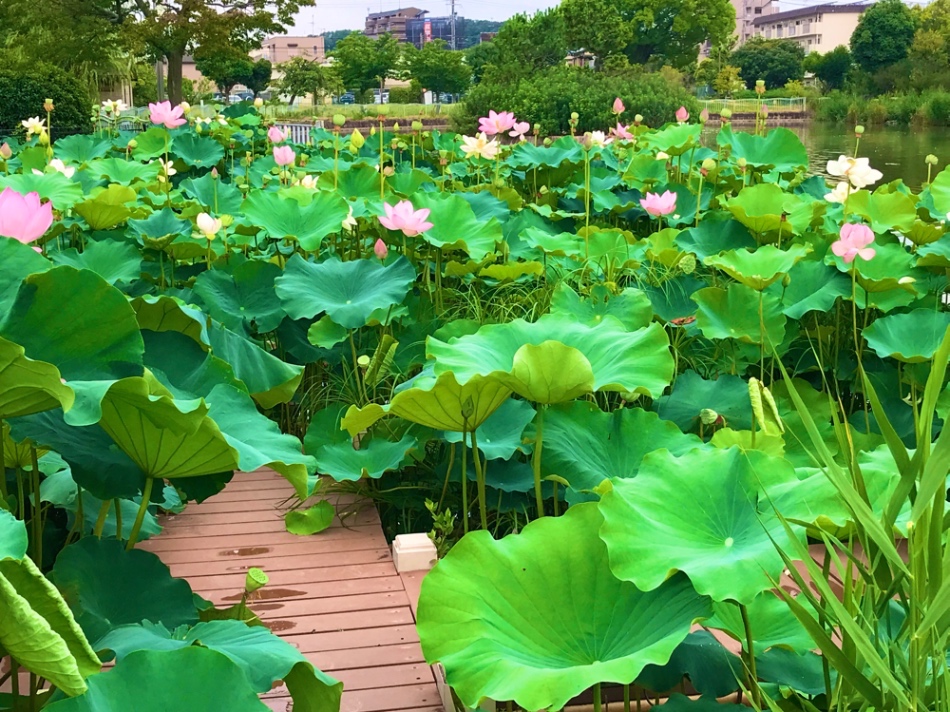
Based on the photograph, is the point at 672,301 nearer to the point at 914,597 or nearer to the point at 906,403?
the point at 906,403

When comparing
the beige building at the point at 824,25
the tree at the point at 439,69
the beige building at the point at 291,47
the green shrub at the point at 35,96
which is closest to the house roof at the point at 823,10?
the beige building at the point at 824,25

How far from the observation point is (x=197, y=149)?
4414mm

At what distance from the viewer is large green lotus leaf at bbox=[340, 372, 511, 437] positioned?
1.34 metres

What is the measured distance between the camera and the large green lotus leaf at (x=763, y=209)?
2678mm

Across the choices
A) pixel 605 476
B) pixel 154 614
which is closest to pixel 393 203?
pixel 605 476

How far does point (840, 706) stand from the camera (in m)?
0.96

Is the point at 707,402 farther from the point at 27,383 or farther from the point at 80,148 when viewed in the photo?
the point at 80,148

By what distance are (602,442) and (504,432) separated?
276mm

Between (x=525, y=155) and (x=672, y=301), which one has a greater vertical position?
(x=525, y=155)

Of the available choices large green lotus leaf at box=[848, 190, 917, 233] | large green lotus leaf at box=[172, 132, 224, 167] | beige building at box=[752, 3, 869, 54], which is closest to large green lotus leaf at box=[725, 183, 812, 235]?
large green lotus leaf at box=[848, 190, 917, 233]

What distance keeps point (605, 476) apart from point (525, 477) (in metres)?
0.29

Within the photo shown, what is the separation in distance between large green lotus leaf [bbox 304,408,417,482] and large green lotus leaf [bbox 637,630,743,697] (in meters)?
0.81

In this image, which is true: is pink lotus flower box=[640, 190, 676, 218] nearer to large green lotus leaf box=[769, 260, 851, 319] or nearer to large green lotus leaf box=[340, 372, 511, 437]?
large green lotus leaf box=[769, 260, 851, 319]

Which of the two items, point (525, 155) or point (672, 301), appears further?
point (525, 155)
